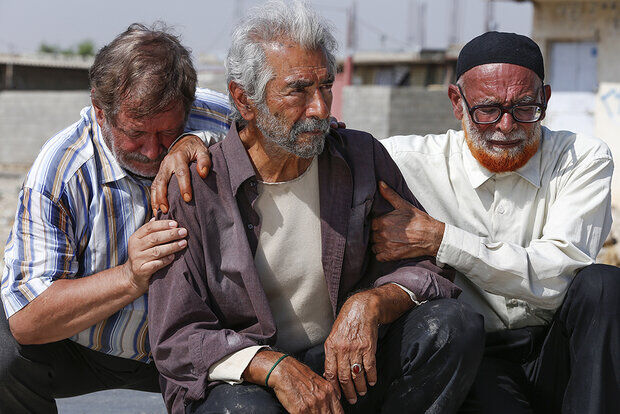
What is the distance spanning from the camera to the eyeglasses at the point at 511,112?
121 inches

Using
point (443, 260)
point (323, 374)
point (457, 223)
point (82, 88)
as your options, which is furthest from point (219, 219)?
point (82, 88)

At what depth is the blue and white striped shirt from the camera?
2871 mm

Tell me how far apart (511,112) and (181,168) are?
1.35 meters

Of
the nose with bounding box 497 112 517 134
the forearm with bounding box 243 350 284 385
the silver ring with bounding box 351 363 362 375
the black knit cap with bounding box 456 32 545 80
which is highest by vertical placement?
the black knit cap with bounding box 456 32 545 80

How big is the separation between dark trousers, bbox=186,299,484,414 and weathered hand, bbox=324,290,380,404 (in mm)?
101

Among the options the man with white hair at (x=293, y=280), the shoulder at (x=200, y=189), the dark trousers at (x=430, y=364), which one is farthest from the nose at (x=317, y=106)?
the dark trousers at (x=430, y=364)

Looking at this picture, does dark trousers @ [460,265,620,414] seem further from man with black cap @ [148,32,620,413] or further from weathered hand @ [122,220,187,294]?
weathered hand @ [122,220,187,294]

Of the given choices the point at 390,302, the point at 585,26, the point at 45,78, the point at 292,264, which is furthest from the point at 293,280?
the point at 45,78

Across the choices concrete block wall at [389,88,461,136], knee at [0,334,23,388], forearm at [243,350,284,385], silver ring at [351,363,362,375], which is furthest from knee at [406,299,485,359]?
concrete block wall at [389,88,461,136]

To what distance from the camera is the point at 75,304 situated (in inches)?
112

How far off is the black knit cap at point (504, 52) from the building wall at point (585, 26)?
13696 millimetres

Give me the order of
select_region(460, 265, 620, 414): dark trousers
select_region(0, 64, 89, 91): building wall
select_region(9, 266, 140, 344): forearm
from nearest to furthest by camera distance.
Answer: select_region(460, 265, 620, 414): dark trousers → select_region(9, 266, 140, 344): forearm → select_region(0, 64, 89, 91): building wall

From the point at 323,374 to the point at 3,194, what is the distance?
526 inches

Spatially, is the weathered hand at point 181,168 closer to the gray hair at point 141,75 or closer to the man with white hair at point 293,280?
the man with white hair at point 293,280
